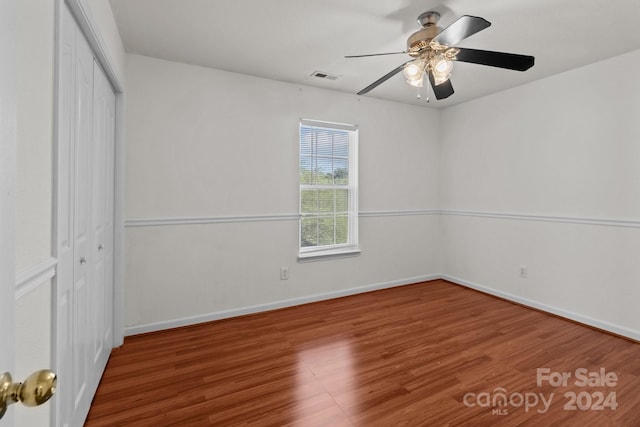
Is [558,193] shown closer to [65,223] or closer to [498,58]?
[498,58]

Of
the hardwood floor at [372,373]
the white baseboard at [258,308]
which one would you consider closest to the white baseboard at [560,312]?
the hardwood floor at [372,373]

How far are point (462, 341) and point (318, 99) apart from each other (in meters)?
2.85

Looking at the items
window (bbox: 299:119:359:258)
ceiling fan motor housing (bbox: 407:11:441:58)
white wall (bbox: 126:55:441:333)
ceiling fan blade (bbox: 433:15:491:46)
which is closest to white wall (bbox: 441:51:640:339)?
white wall (bbox: 126:55:441:333)

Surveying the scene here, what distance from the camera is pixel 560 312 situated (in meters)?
3.19

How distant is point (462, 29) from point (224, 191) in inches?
93.5

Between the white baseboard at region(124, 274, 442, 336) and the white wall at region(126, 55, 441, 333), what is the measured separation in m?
0.02

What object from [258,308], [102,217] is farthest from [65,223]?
[258,308]

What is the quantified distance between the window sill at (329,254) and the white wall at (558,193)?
61.1 inches

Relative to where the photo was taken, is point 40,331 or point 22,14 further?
point 40,331

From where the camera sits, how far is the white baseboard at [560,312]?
2738 millimetres

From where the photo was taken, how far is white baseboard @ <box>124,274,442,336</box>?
2818 mm

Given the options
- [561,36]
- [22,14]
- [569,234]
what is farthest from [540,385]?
[22,14]

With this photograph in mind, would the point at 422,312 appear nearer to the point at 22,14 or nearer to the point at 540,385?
the point at 540,385

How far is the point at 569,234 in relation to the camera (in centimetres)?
314
